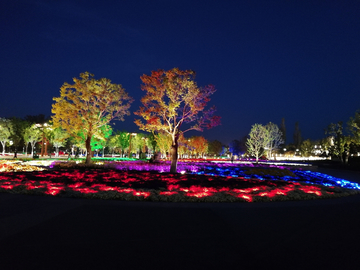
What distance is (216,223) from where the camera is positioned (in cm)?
666

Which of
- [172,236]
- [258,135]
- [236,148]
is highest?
[258,135]

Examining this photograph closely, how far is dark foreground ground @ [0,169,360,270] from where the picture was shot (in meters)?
4.23

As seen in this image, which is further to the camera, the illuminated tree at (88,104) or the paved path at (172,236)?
the illuminated tree at (88,104)

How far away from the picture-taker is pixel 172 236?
549cm

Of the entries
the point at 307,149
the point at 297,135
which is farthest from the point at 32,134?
the point at 297,135

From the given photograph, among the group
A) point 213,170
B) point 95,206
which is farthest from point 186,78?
point 95,206

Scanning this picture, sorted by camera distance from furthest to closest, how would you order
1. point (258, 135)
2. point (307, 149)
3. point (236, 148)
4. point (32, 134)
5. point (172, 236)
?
1. point (236, 148)
2. point (307, 149)
3. point (32, 134)
4. point (258, 135)
5. point (172, 236)

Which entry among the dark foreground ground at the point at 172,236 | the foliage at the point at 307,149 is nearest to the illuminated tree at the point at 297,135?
the foliage at the point at 307,149

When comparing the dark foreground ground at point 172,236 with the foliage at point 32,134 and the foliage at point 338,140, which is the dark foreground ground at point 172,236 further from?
the foliage at point 32,134

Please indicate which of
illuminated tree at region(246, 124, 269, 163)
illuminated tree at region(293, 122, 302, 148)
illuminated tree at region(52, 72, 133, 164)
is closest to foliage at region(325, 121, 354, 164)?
illuminated tree at region(246, 124, 269, 163)

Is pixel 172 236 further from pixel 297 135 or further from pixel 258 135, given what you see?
pixel 297 135

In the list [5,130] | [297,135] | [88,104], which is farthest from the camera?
[297,135]

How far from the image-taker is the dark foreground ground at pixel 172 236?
13.9ft

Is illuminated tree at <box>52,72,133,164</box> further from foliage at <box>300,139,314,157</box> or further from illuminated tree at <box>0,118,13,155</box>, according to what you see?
foliage at <box>300,139,314,157</box>
